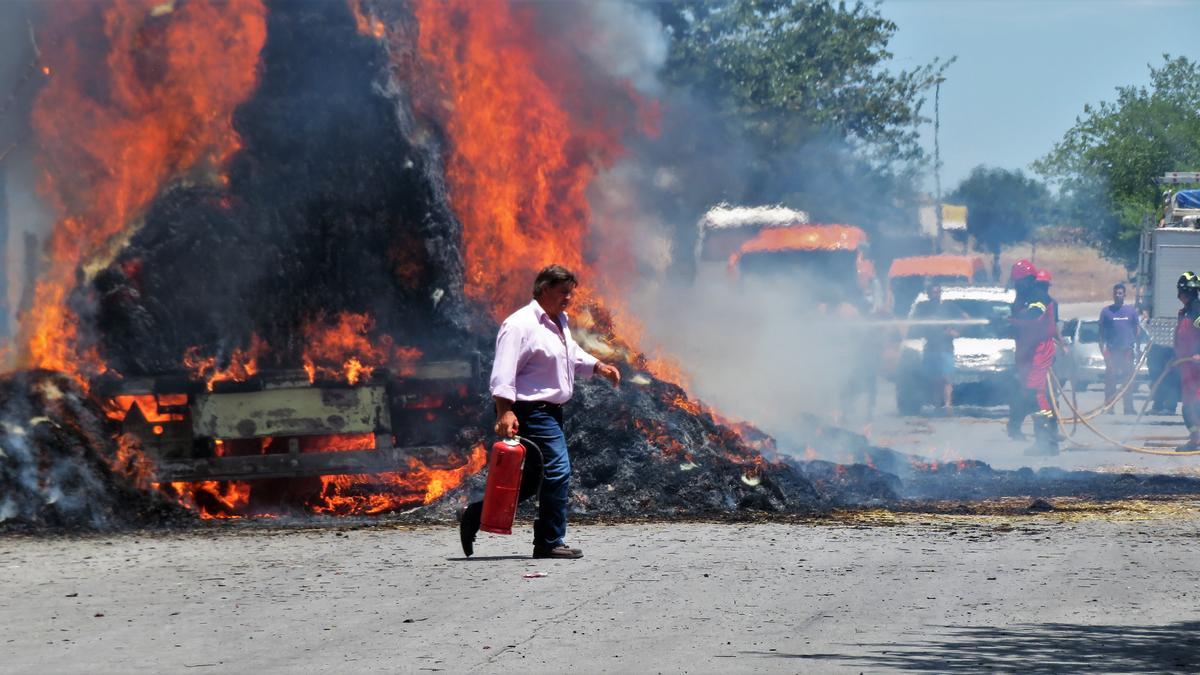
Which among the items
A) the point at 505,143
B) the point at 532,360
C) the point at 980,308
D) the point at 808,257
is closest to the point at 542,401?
the point at 532,360

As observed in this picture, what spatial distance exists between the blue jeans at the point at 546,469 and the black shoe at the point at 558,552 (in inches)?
0.9

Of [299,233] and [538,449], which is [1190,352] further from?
[538,449]

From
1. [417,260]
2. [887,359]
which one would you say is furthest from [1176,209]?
[417,260]

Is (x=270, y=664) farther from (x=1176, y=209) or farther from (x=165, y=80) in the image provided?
(x=1176, y=209)

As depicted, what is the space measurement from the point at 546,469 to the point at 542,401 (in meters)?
0.38

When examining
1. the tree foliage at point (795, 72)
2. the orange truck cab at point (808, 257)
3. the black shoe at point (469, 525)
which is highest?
the tree foliage at point (795, 72)

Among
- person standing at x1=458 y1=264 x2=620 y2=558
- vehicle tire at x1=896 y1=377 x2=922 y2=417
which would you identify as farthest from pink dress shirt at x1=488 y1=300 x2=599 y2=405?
vehicle tire at x1=896 y1=377 x2=922 y2=417

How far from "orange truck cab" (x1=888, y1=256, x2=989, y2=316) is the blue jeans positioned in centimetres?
3481

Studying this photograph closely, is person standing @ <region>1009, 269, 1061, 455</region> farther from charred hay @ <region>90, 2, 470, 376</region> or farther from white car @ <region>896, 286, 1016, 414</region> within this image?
charred hay @ <region>90, 2, 470, 376</region>

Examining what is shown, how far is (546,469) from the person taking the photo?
976cm

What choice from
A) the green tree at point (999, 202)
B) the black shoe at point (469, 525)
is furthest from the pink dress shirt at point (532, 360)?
the green tree at point (999, 202)

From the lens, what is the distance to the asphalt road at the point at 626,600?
681 centimetres

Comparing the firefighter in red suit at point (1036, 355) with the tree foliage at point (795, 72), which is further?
the tree foliage at point (795, 72)

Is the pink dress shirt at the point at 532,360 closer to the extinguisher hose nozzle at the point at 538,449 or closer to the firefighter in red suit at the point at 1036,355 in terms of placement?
the extinguisher hose nozzle at the point at 538,449
